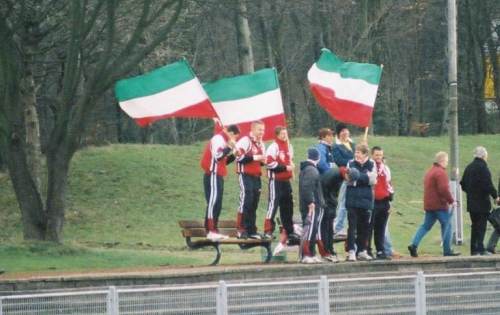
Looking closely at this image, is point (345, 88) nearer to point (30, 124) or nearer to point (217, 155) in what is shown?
point (217, 155)

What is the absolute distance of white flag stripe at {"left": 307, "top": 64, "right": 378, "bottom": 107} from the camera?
24.7m

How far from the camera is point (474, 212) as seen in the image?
25.3m

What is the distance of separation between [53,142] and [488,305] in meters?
10.1

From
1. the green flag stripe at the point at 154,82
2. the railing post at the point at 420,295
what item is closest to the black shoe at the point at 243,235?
the green flag stripe at the point at 154,82

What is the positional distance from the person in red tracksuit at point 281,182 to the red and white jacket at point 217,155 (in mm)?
698

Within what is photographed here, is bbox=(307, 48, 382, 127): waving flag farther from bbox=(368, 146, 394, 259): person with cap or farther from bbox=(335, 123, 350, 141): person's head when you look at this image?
bbox=(368, 146, 394, 259): person with cap

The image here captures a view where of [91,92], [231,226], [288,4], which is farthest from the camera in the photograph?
[288,4]

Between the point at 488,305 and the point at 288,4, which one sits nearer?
the point at 488,305

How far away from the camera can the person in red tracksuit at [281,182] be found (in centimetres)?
2280

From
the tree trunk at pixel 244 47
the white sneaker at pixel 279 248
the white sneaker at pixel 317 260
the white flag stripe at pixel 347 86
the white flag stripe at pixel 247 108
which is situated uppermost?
the tree trunk at pixel 244 47

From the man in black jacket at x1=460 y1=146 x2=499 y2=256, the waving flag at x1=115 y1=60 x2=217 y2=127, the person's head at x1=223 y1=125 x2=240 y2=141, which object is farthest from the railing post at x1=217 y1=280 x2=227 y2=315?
the man in black jacket at x1=460 y1=146 x2=499 y2=256

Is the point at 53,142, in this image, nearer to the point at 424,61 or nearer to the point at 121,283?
the point at 121,283

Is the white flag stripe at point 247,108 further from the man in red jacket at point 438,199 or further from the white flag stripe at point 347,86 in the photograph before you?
the man in red jacket at point 438,199

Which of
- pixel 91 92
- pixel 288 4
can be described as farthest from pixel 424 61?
pixel 91 92
